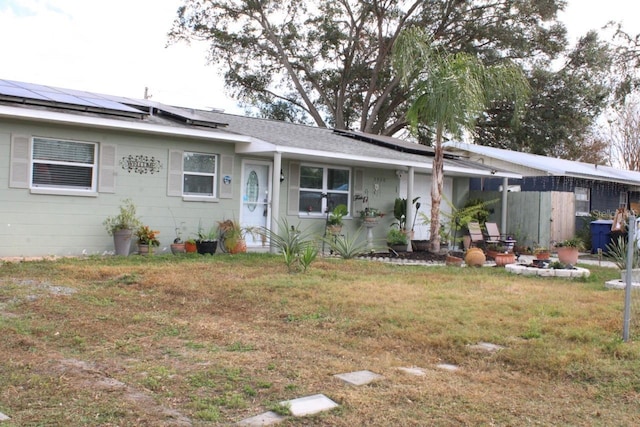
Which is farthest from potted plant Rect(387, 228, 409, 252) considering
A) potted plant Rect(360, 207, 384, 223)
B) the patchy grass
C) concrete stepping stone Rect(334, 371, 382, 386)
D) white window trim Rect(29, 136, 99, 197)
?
concrete stepping stone Rect(334, 371, 382, 386)

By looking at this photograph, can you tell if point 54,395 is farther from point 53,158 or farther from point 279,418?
point 53,158

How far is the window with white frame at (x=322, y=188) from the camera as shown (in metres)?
14.9

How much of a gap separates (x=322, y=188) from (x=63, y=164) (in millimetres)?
6224

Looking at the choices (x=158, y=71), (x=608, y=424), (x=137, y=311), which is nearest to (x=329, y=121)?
(x=158, y=71)

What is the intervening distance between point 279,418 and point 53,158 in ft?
29.5

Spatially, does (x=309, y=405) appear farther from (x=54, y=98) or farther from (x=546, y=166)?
(x=546, y=166)

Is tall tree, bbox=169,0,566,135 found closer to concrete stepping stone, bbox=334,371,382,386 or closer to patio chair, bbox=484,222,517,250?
patio chair, bbox=484,222,517,250

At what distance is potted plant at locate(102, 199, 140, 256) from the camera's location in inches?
450

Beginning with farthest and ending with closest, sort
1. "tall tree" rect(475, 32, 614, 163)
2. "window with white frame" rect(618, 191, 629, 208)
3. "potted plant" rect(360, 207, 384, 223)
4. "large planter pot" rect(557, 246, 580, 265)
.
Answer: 1. "tall tree" rect(475, 32, 614, 163)
2. "window with white frame" rect(618, 191, 629, 208)
3. "potted plant" rect(360, 207, 384, 223)
4. "large planter pot" rect(557, 246, 580, 265)

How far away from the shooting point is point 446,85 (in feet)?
41.1

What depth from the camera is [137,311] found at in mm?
6570

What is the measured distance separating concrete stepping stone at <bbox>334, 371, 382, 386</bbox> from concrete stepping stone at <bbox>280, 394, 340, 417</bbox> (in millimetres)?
411

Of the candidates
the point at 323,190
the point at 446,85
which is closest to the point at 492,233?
the point at 323,190

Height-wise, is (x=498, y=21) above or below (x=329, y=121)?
above
